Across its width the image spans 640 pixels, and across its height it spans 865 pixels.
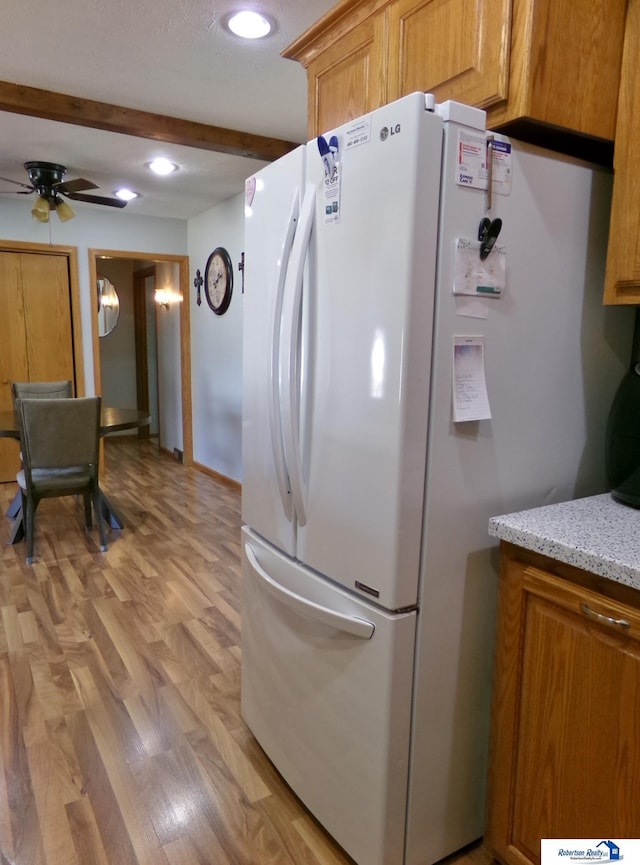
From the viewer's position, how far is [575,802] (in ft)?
3.88

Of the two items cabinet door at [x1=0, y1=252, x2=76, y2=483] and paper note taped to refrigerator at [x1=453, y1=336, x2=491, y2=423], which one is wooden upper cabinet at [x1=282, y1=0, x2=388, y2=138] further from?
cabinet door at [x1=0, y1=252, x2=76, y2=483]

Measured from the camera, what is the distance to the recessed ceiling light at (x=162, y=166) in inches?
149

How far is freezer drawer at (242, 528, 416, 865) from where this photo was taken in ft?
4.24

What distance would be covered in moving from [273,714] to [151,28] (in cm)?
246

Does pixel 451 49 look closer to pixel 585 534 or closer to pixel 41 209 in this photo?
pixel 585 534

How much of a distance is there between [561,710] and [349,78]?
168 cm

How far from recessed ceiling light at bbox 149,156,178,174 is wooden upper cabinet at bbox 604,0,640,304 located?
3081 mm

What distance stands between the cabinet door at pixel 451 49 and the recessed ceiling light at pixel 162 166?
107 inches

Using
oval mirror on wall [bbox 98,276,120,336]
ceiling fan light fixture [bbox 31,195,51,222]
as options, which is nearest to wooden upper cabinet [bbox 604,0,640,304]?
ceiling fan light fixture [bbox 31,195,51,222]

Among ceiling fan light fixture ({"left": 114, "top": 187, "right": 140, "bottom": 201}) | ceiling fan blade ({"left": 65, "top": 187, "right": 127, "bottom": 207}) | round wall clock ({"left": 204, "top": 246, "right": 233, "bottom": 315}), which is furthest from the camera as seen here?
round wall clock ({"left": 204, "top": 246, "right": 233, "bottom": 315})

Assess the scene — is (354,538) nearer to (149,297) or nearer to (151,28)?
(151,28)

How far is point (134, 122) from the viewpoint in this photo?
2982 millimetres

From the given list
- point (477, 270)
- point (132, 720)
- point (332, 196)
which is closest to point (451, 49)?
point (332, 196)

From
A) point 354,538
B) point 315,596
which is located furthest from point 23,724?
point 354,538
